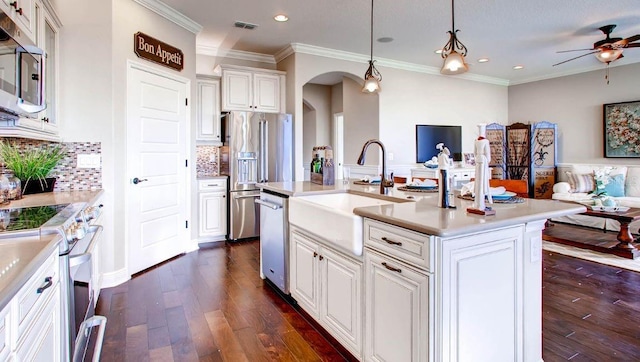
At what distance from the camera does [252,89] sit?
16.7 ft

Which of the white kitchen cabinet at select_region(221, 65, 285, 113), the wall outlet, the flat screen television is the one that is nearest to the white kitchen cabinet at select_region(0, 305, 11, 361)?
the wall outlet

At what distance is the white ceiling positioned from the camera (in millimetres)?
3828

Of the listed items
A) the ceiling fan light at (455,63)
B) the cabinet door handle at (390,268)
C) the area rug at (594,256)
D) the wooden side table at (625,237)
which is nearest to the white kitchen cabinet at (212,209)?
the ceiling fan light at (455,63)

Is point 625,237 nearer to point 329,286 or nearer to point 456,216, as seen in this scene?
point 456,216

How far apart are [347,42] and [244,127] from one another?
1.89 metres

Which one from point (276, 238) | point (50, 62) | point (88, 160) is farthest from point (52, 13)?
point (276, 238)

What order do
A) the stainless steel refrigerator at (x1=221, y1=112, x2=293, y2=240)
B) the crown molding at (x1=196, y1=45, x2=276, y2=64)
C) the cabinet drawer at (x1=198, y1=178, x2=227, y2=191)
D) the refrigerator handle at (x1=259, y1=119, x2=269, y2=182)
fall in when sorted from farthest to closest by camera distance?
1. the crown molding at (x1=196, y1=45, x2=276, y2=64)
2. the refrigerator handle at (x1=259, y1=119, x2=269, y2=182)
3. the stainless steel refrigerator at (x1=221, y1=112, x2=293, y2=240)
4. the cabinet drawer at (x1=198, y1=178, x2=227, y2=191)

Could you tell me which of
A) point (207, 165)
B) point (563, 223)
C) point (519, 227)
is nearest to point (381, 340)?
point (519, 227)

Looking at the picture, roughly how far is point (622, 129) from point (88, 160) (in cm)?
796

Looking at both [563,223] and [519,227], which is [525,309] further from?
[563,223]

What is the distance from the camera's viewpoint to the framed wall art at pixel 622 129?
6031 millimetres

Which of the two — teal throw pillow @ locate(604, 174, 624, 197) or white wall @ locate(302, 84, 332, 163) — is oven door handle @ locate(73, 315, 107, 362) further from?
teal throw pillow @ locate(604, 174, 624, 197)

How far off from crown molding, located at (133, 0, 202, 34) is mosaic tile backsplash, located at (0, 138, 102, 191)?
5.07ft

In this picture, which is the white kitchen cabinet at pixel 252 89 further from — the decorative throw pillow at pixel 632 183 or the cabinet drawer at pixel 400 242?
the decorative throw pillow at pixel 632 183
